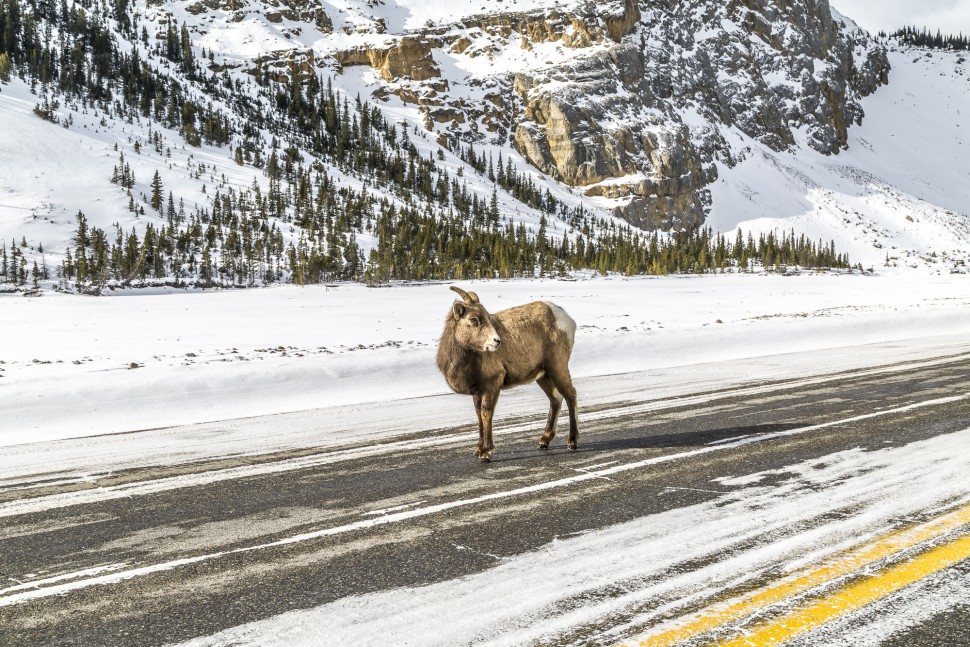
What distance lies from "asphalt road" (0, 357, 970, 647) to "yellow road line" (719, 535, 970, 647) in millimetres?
308

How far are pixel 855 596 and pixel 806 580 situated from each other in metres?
0.26

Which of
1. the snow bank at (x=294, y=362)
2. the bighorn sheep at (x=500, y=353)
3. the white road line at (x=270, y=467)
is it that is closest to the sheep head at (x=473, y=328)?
the bighorn sheep at (x=500, y=353)

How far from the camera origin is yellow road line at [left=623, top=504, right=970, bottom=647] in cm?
326

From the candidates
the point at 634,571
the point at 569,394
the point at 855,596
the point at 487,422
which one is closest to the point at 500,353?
the point at 487,422

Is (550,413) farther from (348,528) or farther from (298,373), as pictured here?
(298,373)

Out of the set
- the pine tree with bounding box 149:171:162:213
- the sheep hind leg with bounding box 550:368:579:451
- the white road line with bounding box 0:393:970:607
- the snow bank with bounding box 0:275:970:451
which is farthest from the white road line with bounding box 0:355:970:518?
the pine tree with bounding box 149:171:162:213

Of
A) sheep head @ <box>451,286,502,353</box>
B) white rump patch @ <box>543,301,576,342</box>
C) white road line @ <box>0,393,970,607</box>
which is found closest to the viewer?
white road line @ <box>0,393,970,607</box>

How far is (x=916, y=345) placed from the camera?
18531 millimetres

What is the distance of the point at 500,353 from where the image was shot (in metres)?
6.76

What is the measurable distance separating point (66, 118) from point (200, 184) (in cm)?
3701

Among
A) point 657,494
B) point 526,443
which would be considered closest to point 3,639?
point 657,494

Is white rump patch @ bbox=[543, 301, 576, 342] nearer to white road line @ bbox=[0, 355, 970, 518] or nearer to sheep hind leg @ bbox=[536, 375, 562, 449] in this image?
sheep hind leg @ bbox=[536, 375, 562, 449]

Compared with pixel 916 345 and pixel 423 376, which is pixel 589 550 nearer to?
pixel 423 376

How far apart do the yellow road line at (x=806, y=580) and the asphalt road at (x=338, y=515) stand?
1.35 ft
